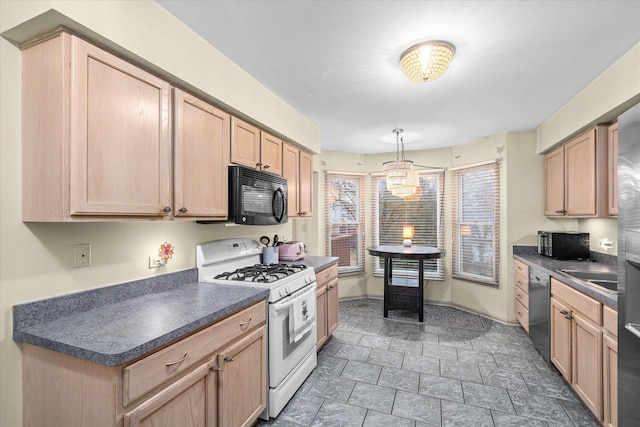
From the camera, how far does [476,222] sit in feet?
14.2

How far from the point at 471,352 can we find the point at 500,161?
240cm

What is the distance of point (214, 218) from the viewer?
2064mm

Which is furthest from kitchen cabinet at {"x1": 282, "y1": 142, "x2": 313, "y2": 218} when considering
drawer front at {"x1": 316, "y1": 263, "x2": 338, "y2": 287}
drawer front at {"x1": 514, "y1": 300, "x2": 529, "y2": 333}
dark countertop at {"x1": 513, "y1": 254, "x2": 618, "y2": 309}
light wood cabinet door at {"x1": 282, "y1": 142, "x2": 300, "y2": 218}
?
drawer front at {"x1": 514, "y1": 300, "x2": 529, "y2": 333}

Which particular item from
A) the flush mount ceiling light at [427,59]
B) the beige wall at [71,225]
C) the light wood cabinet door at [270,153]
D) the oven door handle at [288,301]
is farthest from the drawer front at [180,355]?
the flush mount ceiling light at [427,59]

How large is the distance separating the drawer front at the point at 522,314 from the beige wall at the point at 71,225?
3.52 m

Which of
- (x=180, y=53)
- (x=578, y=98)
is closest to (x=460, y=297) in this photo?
(x=578, y=98)

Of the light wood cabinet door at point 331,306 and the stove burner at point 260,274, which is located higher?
the stove burner at point 260,274

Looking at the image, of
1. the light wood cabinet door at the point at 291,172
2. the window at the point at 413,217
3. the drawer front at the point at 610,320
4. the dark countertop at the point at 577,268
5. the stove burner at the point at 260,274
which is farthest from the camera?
the window at the point at 413,217

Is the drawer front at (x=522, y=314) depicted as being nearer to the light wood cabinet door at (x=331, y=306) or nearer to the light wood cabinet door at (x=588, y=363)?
the light wood cabinet door at (x=588, y=363)

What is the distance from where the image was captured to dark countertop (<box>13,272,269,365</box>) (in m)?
1.11

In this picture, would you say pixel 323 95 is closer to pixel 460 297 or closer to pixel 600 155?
pixel 600 155

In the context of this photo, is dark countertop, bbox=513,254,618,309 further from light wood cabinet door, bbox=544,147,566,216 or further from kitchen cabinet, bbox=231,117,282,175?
kitchen cabinet, bbox=231,117,282,175

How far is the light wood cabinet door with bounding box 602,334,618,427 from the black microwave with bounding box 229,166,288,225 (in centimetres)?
234

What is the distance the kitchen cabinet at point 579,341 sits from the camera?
6.25 feet
